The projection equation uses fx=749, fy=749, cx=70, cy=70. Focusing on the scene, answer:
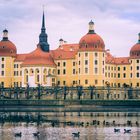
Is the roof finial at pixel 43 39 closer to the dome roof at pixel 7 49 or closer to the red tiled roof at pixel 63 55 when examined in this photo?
the red tiled roof at pixel 63 55

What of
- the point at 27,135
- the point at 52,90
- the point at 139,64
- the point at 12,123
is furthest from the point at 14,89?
the point at 27,135

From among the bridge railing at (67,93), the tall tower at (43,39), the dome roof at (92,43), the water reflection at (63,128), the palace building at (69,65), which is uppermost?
the tall tower at (43,39)

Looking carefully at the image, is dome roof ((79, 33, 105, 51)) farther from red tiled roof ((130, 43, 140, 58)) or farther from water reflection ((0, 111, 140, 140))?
water reflection ((0, 111, 140, 140))

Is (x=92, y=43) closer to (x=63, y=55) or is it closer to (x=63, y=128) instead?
(x=63, y=55)

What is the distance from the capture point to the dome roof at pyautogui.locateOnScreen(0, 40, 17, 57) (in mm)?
180750

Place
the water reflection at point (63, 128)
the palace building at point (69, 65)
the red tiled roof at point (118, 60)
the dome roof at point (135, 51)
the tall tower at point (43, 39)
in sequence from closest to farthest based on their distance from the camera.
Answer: the water reflection at point (63, 128) → the palace building at point (69, 65) → the dome roof at point (135, 51) → the red tiled roof at point (118, 60) → the tall tower at point (43, 39)

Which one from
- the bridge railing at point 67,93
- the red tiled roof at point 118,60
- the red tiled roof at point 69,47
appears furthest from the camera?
the red tiled roof at point 118,60

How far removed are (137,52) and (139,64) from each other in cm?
294

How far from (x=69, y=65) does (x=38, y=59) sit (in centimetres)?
810

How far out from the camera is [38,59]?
173375mm

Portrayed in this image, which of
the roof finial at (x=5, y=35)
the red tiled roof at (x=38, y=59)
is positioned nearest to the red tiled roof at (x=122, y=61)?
the red tiled roof at (x=38, y=59)

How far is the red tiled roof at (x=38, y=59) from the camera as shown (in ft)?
568

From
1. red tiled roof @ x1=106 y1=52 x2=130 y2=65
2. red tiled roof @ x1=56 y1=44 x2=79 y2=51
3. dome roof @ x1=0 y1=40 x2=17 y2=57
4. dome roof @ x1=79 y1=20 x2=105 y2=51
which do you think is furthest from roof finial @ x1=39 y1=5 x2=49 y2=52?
red tiled roof @ x1=106 y1=52 x2=130 y2=65

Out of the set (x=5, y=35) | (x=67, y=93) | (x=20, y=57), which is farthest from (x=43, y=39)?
(x=67, y=93)
